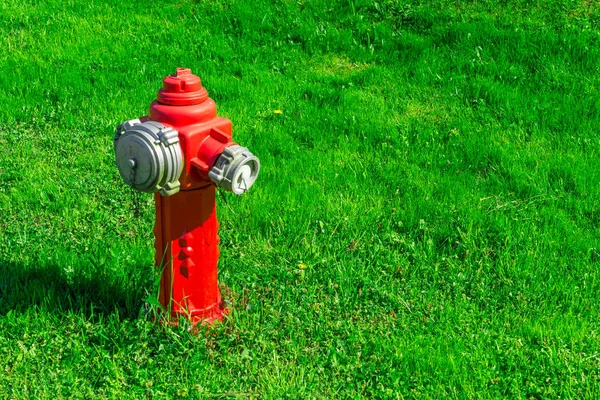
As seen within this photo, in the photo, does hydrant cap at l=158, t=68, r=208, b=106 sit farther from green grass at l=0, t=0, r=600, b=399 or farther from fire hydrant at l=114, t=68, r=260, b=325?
green grass at l=0, t=0, r=600, b=399

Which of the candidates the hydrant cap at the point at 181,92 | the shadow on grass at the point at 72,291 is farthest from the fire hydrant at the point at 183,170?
the shadow on grass at the point at 72,291

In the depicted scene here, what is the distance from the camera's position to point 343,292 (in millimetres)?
3643

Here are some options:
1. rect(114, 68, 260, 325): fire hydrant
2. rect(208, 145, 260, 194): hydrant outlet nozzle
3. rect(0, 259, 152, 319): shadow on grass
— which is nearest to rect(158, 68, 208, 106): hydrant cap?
rect(114, 68, 260, 325): fire hydrant

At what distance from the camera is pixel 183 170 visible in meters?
2.86

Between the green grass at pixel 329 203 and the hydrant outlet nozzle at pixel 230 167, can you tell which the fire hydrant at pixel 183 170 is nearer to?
the hydrant outlet nozzle at pixel 230 167

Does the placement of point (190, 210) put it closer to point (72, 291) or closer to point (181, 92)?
point (181, 92)

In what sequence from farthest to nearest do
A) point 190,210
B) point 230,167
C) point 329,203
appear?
point 329,203, point 190,210, point 230,167

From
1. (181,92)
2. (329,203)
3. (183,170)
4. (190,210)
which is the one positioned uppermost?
(181,92)

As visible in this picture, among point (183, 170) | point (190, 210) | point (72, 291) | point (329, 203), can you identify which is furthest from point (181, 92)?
point (329, 203)

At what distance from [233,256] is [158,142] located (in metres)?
1.33

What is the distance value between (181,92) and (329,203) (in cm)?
167

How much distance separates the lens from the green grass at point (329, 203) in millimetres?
3146

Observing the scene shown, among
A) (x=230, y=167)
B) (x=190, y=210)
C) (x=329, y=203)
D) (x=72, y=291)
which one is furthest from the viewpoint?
(x=329, y=203)

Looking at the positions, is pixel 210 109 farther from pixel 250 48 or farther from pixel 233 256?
pixel 250 48
